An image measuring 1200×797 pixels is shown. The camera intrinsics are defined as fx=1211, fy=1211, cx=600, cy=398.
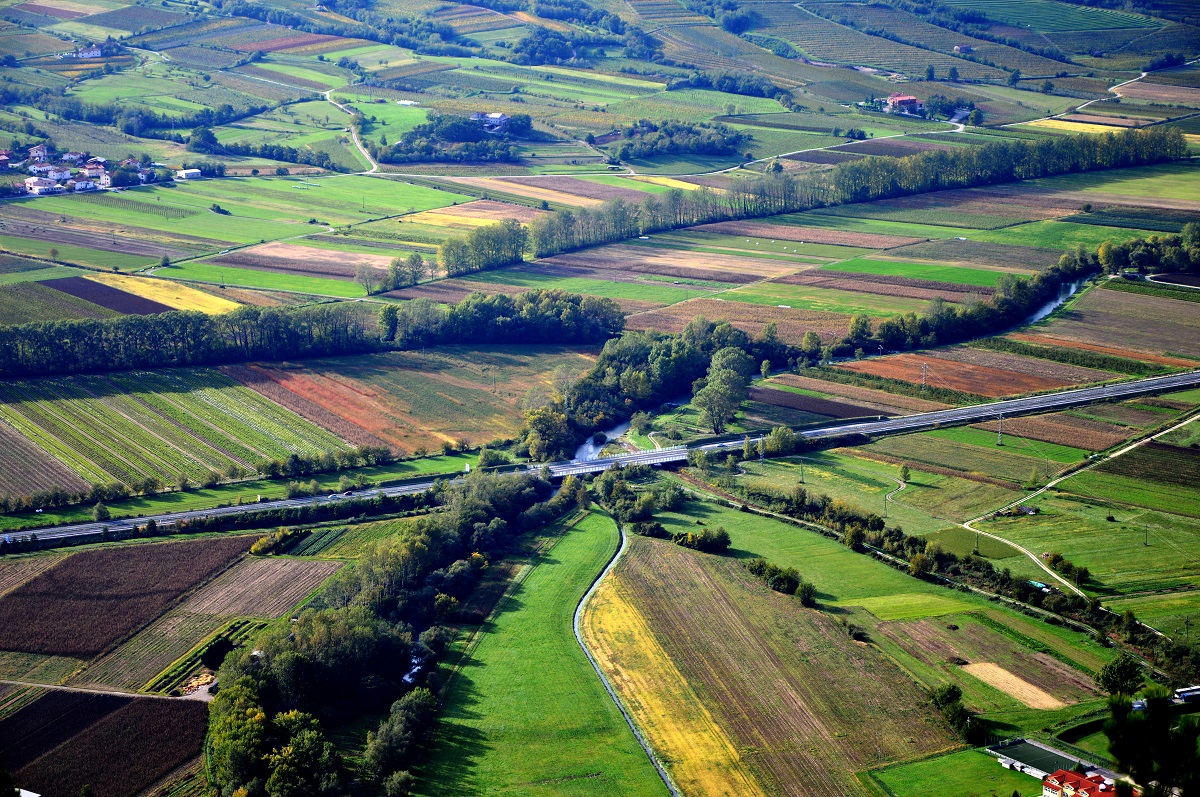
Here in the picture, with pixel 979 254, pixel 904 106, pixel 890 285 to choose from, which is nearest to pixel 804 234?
pixel 979 254

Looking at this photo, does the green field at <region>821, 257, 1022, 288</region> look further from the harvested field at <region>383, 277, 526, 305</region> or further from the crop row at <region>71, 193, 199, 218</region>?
the crop row at <region>71, 193, 199, 218</region>

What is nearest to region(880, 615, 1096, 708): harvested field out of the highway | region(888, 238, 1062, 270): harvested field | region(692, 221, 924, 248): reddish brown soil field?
the highway

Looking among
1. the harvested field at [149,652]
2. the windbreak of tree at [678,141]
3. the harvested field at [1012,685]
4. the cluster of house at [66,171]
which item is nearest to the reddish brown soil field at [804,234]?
the windbreak of tree at [678,141]

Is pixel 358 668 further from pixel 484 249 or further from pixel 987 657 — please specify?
pixel 484 249

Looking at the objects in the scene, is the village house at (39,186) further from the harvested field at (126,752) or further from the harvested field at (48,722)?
the harvested field at (126,752)

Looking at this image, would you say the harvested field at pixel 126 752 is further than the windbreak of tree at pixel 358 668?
No
